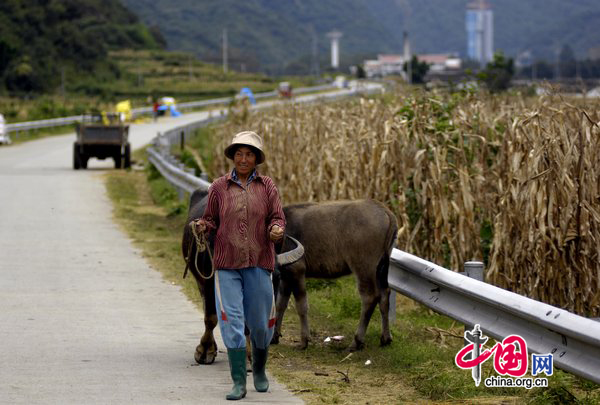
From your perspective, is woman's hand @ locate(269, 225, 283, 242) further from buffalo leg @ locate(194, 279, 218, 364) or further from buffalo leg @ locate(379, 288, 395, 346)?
buffalo leg @ locate(379, 288, 395, 346)

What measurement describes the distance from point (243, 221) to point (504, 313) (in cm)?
186

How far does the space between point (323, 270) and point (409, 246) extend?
10.6 ft

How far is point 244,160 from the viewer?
27.4ft

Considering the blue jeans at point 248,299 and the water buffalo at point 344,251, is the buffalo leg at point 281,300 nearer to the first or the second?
the water buffalo at point 344,251

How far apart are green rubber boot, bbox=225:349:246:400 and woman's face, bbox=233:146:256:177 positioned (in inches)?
48.4

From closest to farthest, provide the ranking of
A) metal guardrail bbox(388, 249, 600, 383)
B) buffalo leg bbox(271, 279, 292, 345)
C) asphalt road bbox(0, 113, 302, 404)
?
metal guardrail bbox(388, 249, 600, 383) → asphalt road bbox(0, 113, 302, 404) → buffalo leg bbox(271, 279, 292, 345)

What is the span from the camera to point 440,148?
13.5 m

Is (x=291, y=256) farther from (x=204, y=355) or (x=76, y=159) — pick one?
(x=76, y=159)

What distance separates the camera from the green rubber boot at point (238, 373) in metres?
8.04

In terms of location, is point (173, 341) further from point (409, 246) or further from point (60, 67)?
point (60, 67)

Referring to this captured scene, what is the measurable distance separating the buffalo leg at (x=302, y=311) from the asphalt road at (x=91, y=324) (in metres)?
0.67

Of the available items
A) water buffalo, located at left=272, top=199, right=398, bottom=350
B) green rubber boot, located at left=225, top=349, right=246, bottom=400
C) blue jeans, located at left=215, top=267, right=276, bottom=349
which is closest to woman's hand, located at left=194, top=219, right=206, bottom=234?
blue jeans, located at left=215, top=267, right=276, bottom=349

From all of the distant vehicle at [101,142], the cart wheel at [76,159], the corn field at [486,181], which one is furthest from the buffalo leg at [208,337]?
the distant vehicle at [101,142]

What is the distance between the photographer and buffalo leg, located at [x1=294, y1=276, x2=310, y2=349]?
996cm
